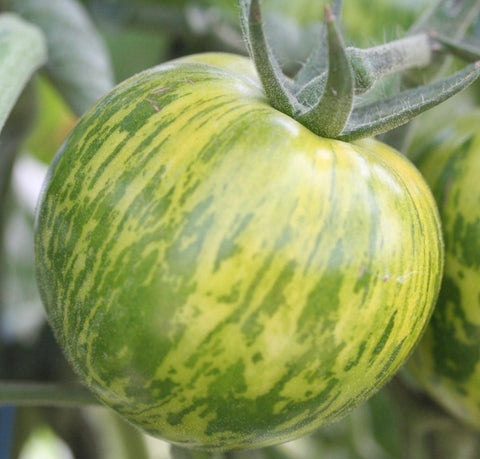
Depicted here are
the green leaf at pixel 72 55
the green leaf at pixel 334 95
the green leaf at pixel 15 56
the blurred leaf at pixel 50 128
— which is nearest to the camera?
the green leaf at pixel 334 95

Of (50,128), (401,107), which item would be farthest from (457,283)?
(50,128)

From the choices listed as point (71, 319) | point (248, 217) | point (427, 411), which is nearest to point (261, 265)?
point (248, 217)

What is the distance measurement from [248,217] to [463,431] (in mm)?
486

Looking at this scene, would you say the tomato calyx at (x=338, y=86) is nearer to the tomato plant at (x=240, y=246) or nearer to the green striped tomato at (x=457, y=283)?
the tomato plant at (x=240, y=246)

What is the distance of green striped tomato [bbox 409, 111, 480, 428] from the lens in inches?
25.2

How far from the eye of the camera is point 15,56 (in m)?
0.63

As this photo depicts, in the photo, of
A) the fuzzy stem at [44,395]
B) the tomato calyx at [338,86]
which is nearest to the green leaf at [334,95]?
the tomato calyx at [338,86]

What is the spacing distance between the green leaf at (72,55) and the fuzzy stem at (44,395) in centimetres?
27

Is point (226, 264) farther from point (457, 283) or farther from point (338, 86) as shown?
point (457, 283)

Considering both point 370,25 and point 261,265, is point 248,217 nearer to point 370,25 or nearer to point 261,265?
point 261,265

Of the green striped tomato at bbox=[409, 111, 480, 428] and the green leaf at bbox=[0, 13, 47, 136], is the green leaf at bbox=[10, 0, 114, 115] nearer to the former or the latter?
the green leaf at bbox=[0, 13, 47, 136]

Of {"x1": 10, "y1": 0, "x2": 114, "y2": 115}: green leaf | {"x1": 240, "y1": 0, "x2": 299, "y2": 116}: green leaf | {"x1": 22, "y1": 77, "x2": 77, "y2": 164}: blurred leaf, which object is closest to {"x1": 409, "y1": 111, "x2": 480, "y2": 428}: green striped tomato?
{"x1": 240, "y1": 0, "x2": 299, "y2": 116}: green leaf

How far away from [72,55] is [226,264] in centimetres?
41

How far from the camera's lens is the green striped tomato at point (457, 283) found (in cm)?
64
